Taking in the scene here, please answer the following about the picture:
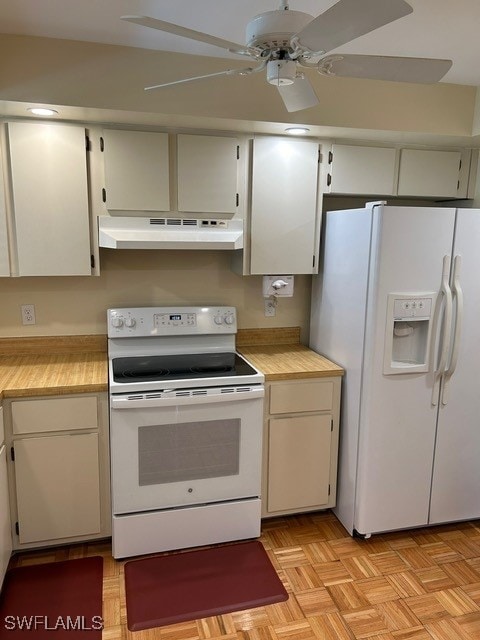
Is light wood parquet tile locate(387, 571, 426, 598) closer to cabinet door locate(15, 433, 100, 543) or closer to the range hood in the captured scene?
cabinet door locate(15, 433, 100, 543)

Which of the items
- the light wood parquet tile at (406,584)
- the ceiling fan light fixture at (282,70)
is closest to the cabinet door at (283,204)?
the ceiling fan light fixture at (282,70)

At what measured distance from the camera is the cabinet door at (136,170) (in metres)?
2.38

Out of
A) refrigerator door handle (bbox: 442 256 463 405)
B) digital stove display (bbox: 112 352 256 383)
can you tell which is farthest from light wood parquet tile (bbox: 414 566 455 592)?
digital stove display (bbox: 112 352 256 383)

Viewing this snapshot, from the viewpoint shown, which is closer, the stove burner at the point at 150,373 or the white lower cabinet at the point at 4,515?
the white lower cabinet at the point at 4,515

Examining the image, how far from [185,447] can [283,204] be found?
4.62 feet

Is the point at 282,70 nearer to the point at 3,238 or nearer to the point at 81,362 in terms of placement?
the point at 3,238

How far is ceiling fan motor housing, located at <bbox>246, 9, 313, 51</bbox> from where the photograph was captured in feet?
4.10

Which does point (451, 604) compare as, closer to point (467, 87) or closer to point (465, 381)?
point (465, 381)

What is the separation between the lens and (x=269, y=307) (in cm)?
303

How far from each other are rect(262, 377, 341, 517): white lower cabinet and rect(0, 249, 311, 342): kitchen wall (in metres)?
0.68

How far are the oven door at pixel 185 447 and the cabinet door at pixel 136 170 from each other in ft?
3.31

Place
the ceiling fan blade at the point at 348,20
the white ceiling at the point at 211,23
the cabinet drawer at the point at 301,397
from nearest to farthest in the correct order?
the ceiling fan blade at the point at 348,20 < the white ceiling at the point at 211,23 < the cabinet drawer at the point at 301,397

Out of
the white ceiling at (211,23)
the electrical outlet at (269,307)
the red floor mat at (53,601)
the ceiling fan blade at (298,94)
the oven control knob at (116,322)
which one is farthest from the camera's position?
the electrical outlet at (269,307)

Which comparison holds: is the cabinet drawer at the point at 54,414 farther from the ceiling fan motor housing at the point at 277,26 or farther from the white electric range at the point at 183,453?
the ceiling fan motor housing at the point at 277,26
